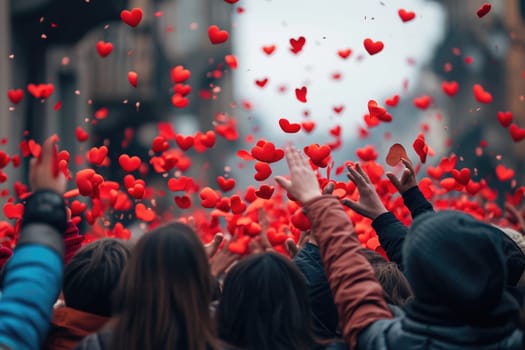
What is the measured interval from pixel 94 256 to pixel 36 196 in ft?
1.77

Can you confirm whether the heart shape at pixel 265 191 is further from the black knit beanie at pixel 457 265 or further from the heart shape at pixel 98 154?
the black knit beanie at pixel 457 265

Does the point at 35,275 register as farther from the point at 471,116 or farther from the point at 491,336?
the point at 471,116

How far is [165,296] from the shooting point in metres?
2.66

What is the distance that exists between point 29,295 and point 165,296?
1.27 ft

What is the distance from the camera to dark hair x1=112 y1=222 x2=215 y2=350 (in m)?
2.63

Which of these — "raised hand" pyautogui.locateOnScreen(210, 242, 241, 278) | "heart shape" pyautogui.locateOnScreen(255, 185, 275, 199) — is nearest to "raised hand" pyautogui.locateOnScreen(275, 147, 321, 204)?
"raised hand" pyautogui.locateOnScreen(210, 242, 241, 278)

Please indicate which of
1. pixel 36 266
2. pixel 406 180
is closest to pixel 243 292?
pixel 36 266

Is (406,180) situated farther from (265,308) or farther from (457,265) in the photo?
(457,265)

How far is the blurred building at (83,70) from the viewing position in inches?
621

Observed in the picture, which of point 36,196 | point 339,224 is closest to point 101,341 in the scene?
point 36,196

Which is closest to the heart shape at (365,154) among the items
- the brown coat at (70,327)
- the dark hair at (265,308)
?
the dark hair at (265,308)

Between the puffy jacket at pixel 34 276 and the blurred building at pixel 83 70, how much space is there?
3.75 meters

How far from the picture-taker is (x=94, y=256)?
312 cm

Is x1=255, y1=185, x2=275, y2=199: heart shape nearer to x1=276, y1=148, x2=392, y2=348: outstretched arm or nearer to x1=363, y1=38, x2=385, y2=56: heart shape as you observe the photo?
x1=363, y1=38, x2=385, y2=56: heart shape
